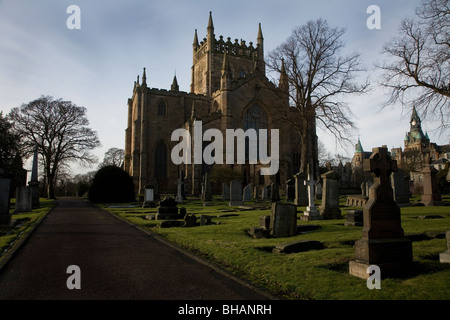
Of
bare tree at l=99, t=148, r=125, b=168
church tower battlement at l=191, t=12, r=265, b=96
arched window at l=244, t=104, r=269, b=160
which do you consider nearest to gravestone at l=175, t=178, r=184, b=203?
arched window at l=244, t=104, r=269, b=160

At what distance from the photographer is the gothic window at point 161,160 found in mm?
40094

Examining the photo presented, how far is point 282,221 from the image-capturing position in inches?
342

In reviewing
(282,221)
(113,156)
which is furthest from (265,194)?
(113,156)

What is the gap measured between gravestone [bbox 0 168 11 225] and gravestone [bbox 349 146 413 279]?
12.5 metres

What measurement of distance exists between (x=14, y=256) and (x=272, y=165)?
1185 inches

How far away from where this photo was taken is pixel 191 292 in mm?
4152

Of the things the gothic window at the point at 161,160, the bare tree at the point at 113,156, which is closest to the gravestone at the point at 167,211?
the gothic window at the point at 161,160

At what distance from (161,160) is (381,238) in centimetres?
3701

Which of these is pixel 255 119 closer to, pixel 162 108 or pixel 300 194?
pixel 162 108

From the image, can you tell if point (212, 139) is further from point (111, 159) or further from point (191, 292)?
point (111, 159)

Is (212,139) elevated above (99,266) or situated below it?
above

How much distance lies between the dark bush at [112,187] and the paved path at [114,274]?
20.7m

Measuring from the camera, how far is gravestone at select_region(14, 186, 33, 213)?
17.5m
